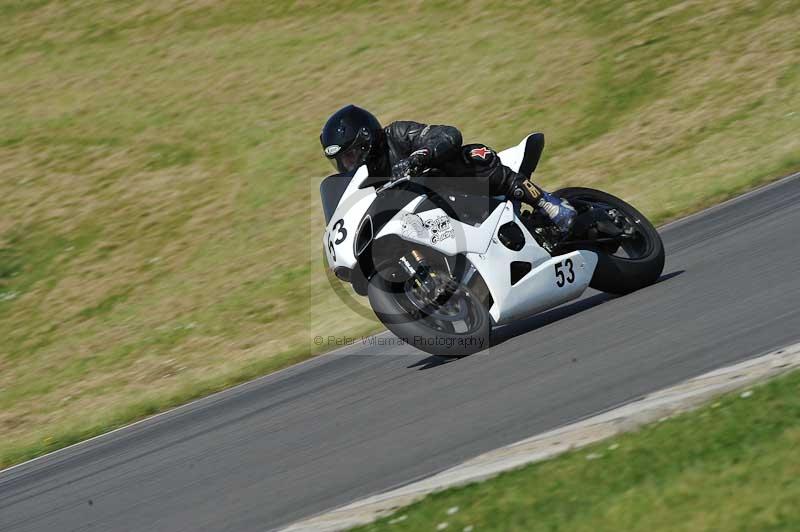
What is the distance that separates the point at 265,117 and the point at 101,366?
7.65 meters

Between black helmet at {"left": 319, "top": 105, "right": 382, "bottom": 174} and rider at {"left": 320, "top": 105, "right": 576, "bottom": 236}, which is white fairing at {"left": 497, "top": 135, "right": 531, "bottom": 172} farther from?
black helmet at {"left": 319, "top": 105, "right": 382, "bottom": 174}

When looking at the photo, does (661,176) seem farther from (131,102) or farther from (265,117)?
(131,102)

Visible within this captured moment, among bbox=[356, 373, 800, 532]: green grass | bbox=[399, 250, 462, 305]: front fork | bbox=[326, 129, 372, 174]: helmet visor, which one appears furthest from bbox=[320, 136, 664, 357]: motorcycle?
bbox=[356, 373, 800, 532]: green grass

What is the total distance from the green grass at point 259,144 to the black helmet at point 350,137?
10.7 feet

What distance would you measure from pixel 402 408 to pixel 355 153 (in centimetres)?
183

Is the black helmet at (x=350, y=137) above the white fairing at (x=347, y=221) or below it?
above

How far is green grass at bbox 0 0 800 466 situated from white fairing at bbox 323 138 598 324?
3.30 meters

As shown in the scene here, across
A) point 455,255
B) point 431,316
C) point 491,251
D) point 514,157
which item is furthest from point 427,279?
point 514,157

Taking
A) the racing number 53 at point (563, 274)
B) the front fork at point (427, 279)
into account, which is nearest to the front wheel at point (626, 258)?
the racing number 53 at point (563, 274)

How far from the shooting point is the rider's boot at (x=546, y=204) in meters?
7.80

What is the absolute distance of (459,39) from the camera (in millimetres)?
19875

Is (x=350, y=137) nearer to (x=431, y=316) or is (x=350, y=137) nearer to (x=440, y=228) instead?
(x=440, y=228)

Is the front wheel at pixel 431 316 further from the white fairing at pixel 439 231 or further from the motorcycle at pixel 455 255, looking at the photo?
the white fairing at pixel 439 231

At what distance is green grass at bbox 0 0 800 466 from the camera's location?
39.8ft
